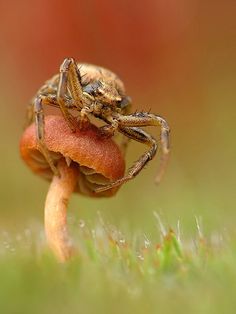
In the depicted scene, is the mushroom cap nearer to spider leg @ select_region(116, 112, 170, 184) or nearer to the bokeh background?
spider leg @ select_region(116, 112, 170, 184)

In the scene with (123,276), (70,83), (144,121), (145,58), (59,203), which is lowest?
(123,276)

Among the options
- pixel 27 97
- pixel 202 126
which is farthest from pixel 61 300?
pixel 27 97

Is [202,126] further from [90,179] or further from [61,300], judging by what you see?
[61,300]

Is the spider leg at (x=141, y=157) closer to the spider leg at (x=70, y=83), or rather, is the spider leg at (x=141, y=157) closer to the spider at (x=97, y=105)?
the spider at (x=97, y=105)

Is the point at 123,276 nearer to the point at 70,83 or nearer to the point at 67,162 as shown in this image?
the point at 67,162

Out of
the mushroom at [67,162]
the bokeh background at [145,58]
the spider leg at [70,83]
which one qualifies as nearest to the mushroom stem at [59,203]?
the mushroom at [67,162]

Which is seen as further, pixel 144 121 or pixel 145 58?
pixel 145 58

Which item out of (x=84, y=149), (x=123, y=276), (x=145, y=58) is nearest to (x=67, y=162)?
(x=84, y=149)

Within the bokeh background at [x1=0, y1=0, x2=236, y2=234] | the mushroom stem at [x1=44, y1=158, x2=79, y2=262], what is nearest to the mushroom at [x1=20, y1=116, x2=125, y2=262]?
Result: the mushroom stem at [x1=44, y1=158, x2=79, y2=262]
